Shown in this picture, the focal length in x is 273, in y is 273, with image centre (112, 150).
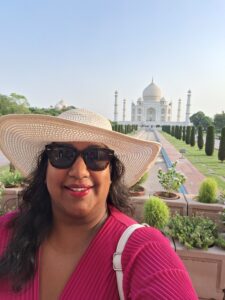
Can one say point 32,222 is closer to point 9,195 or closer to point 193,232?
point 193,232

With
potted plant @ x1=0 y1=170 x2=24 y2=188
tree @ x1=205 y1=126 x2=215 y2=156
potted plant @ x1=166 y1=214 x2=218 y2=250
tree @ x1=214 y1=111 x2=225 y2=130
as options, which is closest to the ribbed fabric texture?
potted plant @ x1=166 y1=214 x2=218 y2=250

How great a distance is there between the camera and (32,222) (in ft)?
3.94

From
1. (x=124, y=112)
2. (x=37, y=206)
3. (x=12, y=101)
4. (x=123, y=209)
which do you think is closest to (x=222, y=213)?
(x=123, y=209)

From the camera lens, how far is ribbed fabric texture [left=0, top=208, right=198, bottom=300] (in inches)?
30.9

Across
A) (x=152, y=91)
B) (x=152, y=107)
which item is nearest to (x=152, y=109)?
(x=152, y=107)

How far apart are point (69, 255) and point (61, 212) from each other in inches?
6.4

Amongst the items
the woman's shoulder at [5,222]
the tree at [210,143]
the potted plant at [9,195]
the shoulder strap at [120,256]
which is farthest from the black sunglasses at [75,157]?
the tree at [210,143]

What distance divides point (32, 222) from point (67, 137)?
1.39ft

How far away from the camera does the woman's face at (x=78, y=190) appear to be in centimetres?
101

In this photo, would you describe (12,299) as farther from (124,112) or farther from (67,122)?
(124,112)

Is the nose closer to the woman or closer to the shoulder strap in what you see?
the woman

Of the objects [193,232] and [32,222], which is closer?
[32,222]

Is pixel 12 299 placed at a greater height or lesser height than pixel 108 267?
lesser

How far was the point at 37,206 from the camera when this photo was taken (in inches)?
49.0
